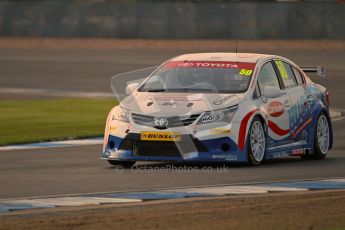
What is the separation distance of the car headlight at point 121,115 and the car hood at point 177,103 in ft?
0.23

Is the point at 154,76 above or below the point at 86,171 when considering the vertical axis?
above

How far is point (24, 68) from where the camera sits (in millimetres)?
38688

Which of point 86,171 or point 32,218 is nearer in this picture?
point 32,218

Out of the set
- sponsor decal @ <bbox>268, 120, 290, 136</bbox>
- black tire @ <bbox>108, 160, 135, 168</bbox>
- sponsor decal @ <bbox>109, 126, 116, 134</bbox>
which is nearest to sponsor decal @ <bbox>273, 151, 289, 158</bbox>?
sponsor decal @ <bbox>268, 120, 290, 136</bbox>

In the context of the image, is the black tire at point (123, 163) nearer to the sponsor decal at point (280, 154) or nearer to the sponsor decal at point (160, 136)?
the sponsor decal at point (160, 136)

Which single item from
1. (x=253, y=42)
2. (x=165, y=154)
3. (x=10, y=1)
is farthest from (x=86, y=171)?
(x=10, y=1)

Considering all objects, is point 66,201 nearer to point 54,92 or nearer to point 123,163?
point 123,163

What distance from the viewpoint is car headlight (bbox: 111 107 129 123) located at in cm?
1494

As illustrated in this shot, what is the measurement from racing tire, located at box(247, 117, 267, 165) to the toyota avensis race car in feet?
0.04

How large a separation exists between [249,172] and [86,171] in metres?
1.90

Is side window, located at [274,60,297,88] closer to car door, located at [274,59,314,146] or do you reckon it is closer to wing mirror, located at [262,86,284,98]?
car door, located at [274,59,314,146]

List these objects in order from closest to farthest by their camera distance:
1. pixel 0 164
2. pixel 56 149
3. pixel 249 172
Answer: pixel 249 172, pixel 0 164, pixel 56 149

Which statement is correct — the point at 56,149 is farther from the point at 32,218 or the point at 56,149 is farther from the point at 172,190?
the point at 32,218

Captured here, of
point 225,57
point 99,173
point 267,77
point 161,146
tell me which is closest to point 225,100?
point 161,146
